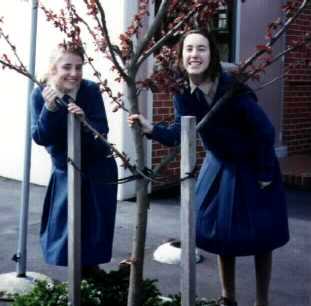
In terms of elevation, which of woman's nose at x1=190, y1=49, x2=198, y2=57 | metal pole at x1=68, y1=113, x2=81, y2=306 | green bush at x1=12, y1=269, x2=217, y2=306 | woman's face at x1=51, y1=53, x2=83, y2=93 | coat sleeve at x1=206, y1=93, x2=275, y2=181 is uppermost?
woman's nose at x1=190, y1=49, x2=198, y2=57

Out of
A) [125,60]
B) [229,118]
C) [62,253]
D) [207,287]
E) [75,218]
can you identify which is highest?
[125,60]

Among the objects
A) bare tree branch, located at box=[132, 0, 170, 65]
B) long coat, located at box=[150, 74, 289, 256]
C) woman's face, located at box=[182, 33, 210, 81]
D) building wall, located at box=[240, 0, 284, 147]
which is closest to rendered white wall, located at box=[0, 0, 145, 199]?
building wall, located at box=[240, 0, 284, 147]

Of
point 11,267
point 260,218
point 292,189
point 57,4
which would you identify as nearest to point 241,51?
point 292,189

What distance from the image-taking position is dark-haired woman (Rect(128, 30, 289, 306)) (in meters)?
3.46

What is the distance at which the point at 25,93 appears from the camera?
7.95 metres

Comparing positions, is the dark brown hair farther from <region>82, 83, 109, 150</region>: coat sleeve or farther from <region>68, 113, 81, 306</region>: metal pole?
<region>82, 83, 109, 150</region>: coat sleeve

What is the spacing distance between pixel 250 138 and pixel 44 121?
41.0 inches

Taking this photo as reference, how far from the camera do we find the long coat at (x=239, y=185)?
3510mm

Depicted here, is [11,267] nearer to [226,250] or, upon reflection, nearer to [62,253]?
[62,253]

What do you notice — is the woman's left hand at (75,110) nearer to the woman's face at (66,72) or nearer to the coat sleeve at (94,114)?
the woman's face at (66,72)

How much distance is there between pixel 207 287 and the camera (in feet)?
14.9

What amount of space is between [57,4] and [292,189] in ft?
10.9

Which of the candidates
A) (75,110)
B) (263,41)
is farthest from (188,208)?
(263,41)

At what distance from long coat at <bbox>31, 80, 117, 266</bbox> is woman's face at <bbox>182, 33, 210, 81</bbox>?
0.80 metres
